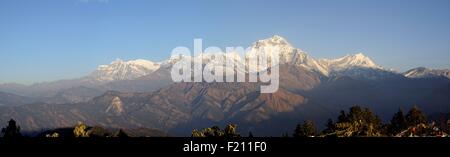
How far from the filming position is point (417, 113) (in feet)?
463
